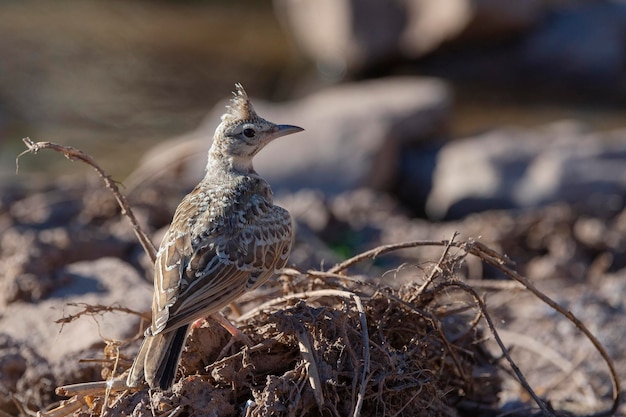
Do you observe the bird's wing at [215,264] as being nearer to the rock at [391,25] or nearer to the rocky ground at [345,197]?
the rocky ground at [345,197]

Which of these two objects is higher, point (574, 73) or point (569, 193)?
point (574, 73)

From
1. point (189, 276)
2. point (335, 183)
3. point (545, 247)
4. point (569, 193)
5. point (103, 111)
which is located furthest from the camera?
point (103, 111)

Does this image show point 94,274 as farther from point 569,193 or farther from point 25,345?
point 569,193

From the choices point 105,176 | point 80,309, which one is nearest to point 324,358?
point 105,176

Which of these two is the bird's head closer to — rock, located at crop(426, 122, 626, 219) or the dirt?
the dirt

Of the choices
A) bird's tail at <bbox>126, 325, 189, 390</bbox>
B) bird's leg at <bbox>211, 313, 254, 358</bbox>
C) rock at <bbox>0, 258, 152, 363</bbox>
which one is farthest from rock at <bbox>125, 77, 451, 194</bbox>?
bird's tail at <bbox>126, 325, 189, 390</bbox>

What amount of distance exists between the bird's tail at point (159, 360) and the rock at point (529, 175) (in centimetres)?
523

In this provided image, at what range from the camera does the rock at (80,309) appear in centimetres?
464

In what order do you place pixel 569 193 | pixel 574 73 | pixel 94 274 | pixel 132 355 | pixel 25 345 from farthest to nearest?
pixel 574 73, pixel 569 193, pixel 94 274, pixel 25 345, pixel 132 355

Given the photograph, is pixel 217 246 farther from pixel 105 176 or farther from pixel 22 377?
pixel 22 377

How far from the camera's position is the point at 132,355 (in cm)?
428

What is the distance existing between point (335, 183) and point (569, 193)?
2.05 metres

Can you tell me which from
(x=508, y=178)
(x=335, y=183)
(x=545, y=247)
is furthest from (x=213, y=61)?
(x=545, y=247)

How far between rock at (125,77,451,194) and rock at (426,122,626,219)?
2.01 feet
